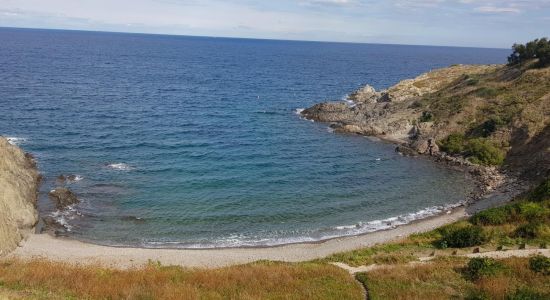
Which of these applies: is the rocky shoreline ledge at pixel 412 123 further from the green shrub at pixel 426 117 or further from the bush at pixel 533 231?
the bush at pixel 533 231

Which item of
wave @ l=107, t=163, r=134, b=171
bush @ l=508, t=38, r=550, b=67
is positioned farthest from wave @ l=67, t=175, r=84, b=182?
bush @ l=508, t=38, r=550, b=67

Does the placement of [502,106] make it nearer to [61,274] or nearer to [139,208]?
[139,208]

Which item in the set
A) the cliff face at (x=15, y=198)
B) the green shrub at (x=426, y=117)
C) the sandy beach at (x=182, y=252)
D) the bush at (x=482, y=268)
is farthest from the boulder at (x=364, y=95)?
the bush at (x=482, y=268)

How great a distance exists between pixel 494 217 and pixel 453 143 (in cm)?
3261

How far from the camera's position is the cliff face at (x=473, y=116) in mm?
63500

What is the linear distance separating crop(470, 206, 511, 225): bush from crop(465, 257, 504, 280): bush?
44.4 ft

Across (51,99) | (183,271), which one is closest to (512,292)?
(183,271)

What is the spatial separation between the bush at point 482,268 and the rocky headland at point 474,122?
29087 millimetres

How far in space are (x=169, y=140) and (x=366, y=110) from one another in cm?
4137

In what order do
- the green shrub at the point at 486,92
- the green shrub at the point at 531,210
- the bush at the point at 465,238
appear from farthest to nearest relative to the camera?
the green shrub at the point at 486,92 → the green shrub at the point at 531,210 → the bush at the point at 465,238

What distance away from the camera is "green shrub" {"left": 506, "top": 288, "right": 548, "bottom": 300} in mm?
20969

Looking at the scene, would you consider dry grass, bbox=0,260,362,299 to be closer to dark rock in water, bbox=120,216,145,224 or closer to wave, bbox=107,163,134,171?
dark rock in water, bbox=120,216,145,224

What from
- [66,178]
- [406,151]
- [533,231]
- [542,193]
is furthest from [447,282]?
[406,151]

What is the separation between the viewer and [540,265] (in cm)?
2534
